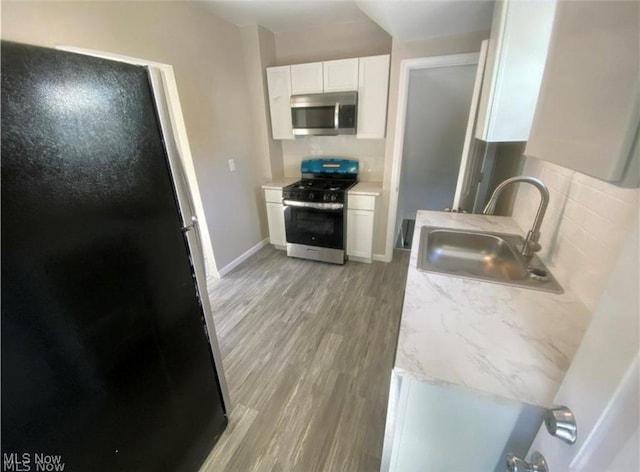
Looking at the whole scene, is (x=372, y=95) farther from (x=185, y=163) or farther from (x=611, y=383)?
Answer: (x=611, y=383)

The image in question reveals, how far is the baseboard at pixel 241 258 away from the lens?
2.95 m

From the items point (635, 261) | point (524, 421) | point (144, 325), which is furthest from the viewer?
point (144, 325)

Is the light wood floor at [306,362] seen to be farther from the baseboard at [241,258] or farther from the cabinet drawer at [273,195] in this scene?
the cabinet drawer at [273,195]

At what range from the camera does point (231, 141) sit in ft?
9.32

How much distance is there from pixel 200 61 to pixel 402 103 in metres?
1.90

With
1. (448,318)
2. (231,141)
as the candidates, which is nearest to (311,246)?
(231,141)

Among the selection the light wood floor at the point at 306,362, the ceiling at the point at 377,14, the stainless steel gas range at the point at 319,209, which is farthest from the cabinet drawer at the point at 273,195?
the ceiling at the point at 377,14

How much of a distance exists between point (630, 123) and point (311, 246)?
275 cm

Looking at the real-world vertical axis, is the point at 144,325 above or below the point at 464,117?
below

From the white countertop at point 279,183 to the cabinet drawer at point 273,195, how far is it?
0.05 metres

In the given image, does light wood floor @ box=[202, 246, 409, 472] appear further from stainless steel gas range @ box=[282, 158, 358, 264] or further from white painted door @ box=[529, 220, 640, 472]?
white painted door @ box=[529, 220, 640, 472]

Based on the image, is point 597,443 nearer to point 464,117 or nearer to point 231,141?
point 231,141

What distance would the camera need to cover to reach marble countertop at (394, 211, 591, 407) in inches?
27.8

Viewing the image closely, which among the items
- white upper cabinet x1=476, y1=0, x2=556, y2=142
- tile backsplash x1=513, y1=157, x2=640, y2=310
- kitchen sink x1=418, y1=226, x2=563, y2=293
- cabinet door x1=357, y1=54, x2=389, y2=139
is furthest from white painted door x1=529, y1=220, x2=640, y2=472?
cabinet door x1=357, y1=54, x2=389, y2=139
